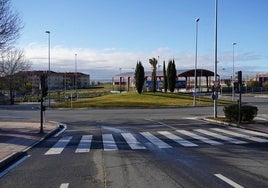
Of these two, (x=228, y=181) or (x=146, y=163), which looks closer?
(x=228, y=181)

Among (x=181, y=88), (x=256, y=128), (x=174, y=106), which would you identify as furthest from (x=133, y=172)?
(x=181, y=88)

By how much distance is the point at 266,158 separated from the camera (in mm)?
13445

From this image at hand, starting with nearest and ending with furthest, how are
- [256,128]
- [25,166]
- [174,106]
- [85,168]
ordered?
[85,168] → [25,166] → [256,128] → [174,106]

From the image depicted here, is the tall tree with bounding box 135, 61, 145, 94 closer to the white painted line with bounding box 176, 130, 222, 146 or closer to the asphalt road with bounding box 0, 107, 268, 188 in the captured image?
the white painted line with bounding box 176, 130, 222, 146

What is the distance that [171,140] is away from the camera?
752 inches

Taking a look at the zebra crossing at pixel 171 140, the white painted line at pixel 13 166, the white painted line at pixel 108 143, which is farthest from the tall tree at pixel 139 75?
the white painted line at pixel 13 166

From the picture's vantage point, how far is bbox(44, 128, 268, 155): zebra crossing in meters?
16.9

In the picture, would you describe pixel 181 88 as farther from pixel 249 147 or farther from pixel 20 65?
pixel 249 147

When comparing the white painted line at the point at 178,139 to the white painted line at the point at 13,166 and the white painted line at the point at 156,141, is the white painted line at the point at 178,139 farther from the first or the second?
the white painted line at the point at 13,166

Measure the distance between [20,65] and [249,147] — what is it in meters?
60.6

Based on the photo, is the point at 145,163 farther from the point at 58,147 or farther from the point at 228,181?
the point at 58,147

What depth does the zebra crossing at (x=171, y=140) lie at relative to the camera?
16906 mm

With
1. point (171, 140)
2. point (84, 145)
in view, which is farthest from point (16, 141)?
point (171, 140)

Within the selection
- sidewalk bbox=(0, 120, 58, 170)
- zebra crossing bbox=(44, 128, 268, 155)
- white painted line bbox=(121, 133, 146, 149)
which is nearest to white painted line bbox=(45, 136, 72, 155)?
zebra crossing bbox=(44, 128, 268, 155)
